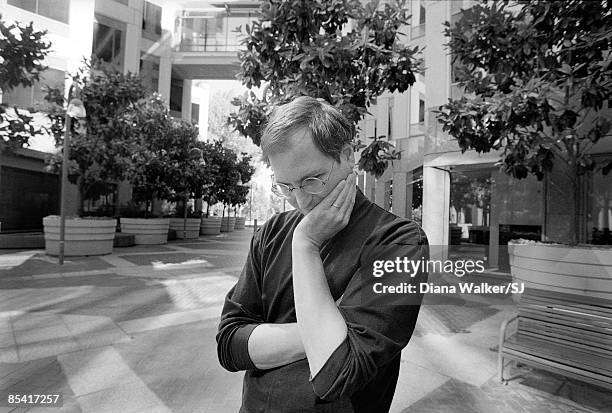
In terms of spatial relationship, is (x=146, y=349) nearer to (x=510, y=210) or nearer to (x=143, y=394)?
(x=143, y=394)

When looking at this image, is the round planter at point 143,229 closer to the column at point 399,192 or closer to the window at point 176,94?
the column at point 399,192

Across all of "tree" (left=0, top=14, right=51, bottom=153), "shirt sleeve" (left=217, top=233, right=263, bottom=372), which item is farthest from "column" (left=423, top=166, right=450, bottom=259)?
"shirt sleeve" (left=217, top=233, right=263, bottom=372)

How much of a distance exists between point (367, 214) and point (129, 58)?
15.8 meters

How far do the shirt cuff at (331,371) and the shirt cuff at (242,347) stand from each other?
0.21m

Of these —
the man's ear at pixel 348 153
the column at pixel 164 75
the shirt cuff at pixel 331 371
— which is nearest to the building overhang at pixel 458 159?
the man's ear at pixel 348 153

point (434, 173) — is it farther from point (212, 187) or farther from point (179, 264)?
point (212, 187)

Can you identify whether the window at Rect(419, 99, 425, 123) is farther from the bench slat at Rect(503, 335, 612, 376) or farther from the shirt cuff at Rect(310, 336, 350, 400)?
the shirt cuff at Rect(310, 336, 350, 400)

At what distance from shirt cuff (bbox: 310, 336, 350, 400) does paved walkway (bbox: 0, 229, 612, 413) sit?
1063mm

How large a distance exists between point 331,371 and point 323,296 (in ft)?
0.43

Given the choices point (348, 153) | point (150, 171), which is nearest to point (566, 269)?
point (348, 153)

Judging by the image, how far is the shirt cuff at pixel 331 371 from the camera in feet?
2.19

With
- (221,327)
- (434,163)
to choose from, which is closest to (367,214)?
(221,327)

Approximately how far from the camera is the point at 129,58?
552 inches

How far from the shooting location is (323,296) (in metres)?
0.69
